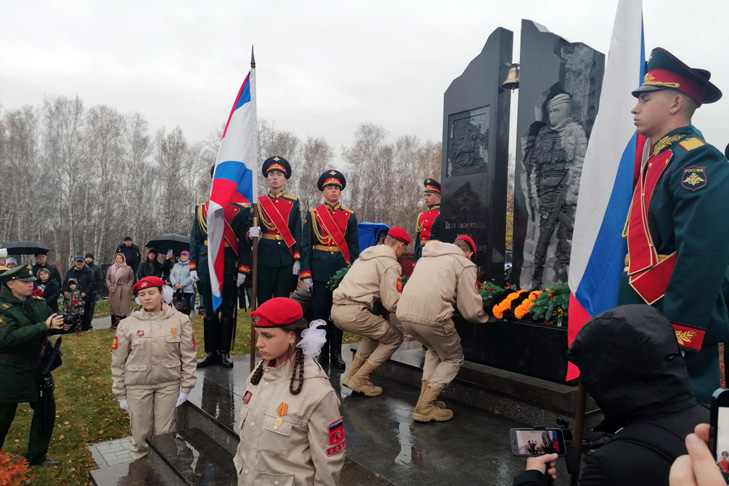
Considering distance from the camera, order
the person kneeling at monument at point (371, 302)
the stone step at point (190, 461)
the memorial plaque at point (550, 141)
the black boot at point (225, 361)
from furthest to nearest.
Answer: the black boot at point (225, 361)
the memorial plaque at point (550, 141)
the person kneeling at monument at point (371, 302)
the stone step at point (190, 461)

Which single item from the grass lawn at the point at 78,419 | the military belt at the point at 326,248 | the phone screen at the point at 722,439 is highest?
the phone screen at the point at 722,439

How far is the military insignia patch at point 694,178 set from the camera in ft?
7.84

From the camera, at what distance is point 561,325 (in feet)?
15.5

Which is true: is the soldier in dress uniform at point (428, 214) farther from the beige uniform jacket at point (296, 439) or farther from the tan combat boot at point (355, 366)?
the beige uniform jacket at point (296, 439)

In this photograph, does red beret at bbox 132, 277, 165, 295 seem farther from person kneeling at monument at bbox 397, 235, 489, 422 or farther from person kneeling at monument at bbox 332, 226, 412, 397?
person kneeling at monument at bbox 397, 235, 489, 422

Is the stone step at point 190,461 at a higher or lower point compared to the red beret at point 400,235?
lower

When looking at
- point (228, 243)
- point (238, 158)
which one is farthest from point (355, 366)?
point (238, 158)

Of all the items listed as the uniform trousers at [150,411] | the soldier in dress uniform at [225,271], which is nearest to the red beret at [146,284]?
the uniform trousers at [150,411]

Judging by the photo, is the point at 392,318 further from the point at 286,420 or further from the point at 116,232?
the point at 116,232

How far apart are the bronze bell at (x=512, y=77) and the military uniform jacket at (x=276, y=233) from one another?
122 inches

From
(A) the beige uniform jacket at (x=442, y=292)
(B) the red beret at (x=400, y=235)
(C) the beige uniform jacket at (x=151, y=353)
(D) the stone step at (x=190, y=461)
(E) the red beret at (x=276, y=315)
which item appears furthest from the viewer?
(B) the red beret at (x=400, y=235)

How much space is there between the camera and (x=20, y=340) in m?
4.59

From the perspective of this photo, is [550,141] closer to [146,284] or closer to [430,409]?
[430,409]

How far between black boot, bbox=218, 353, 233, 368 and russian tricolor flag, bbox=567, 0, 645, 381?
504cm
